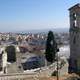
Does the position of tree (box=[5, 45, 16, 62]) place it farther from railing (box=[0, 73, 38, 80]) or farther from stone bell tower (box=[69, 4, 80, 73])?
railing (box=[0, 73, 38, 80])

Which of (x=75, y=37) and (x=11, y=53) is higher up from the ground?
(x=75, y=37)

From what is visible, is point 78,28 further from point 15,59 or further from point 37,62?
point 37,62

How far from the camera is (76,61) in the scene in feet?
98.3

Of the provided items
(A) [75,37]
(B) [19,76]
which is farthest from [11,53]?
(B) [19,76]

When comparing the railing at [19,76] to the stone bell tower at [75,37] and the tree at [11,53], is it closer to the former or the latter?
the stone bell tower at [75,37]

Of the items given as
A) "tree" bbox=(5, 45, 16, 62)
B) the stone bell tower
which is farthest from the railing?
"tree" bbox=(5, 45, 16, 62)

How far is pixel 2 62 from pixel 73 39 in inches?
332

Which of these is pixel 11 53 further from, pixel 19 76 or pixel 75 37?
pixel 19 76

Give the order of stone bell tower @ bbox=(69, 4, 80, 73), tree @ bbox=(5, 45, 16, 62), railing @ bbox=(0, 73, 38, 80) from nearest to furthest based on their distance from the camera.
Answer: railing @ bbox=(0, 73, 38, 80)
stone bell tower @ bbox=(69, 4, 80, 73)
tree @ bbox=(5, 45, 16, 62)

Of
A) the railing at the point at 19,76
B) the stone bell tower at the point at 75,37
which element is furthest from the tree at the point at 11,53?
Result: the railing at the point at 19,76

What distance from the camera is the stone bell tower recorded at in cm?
2941

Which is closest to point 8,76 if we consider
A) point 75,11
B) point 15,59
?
point 75,11

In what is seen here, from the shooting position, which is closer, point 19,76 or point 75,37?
point 19,76

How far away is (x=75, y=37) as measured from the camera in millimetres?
29922
